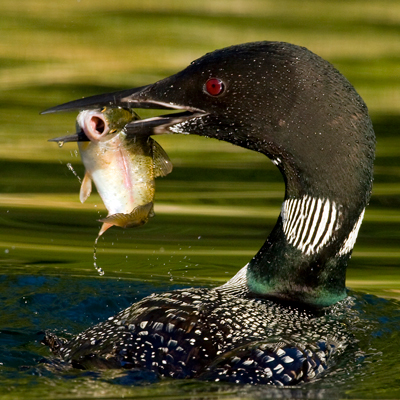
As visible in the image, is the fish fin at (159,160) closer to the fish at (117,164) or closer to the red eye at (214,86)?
the fish at (117,164)

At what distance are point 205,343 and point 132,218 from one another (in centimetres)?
104

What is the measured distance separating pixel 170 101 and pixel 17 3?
10.4 m

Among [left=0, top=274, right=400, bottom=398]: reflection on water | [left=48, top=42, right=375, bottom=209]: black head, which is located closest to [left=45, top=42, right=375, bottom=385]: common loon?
[left=48, top=42, right=375, bottom=209]: black head

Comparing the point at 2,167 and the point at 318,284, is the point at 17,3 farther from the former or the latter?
the point at 318,284

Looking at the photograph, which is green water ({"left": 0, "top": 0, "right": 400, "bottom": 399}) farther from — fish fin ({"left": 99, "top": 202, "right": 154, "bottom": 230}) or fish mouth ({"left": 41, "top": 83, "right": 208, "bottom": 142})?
fish mouth ({"left": 41, "top": 83, "right": 208, "bottom": 142})

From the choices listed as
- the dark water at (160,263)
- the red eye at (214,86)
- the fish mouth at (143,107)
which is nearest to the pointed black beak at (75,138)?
the fish mouth at (143,107)

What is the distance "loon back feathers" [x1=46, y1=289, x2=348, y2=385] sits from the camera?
3990 mm

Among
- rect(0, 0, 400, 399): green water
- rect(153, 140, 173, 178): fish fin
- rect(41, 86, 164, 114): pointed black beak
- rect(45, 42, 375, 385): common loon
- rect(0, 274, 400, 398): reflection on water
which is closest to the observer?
rect(0, 274, 400, 398): reflection on water

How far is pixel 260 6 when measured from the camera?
49.2 feet

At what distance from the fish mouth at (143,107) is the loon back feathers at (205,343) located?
0.89 meters

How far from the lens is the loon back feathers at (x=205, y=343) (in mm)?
3990

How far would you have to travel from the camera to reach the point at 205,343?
4.07 metres

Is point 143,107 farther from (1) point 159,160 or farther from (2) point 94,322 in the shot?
(2) point 94,322

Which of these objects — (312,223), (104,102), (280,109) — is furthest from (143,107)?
(312,223)
